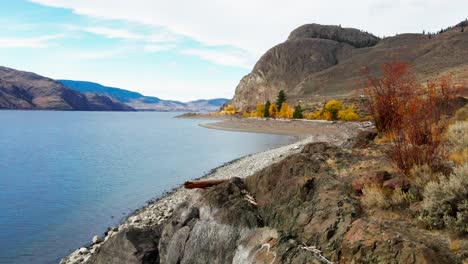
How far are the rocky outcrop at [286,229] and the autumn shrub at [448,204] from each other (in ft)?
1.22

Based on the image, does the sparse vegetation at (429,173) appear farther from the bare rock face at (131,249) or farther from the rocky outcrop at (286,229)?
the bare rock face at (131,249)

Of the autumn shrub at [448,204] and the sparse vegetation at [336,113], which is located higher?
the sparse vegetation at [336,113]

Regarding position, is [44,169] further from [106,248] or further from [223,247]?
[223,247]

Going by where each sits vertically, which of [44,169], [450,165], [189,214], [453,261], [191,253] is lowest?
[44,169]

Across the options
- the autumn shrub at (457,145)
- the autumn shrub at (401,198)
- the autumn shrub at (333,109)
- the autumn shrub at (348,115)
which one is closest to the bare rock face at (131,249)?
the autumn shrub at (401,198)

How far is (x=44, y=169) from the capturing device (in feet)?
124

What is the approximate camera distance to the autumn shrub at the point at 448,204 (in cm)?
640

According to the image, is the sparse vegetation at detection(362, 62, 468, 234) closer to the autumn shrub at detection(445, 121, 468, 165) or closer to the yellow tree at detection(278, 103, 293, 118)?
the autumn shrub at detection(445, 121, 468, 165)

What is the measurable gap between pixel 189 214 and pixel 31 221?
48.7 feet

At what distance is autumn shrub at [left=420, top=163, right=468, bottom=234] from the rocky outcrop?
37 centimetres

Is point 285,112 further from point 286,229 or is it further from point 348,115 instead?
point 286,229

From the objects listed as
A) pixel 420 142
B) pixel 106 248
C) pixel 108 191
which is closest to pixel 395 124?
pixel 420 142

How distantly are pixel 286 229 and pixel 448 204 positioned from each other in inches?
129

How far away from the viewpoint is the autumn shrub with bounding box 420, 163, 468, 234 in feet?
21.0
